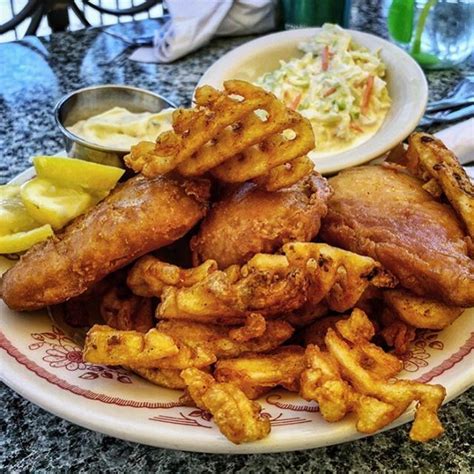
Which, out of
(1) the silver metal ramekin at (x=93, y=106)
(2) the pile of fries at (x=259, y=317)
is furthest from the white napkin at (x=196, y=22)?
(2) the pile of fries at (x=259, y=317)

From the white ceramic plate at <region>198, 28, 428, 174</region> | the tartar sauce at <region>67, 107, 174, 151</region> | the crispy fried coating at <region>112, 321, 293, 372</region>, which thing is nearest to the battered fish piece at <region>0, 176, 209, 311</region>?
the crispy fried coating at <region>112, 321, 293, 372</region>

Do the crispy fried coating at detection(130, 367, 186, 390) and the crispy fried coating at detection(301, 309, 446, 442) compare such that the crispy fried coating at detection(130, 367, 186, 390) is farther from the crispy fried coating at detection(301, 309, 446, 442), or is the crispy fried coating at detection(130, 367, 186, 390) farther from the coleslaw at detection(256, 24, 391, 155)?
Result: the coleslaw at detection(256, 24, 391, 155)

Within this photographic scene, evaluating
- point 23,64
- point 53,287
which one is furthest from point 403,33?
point 53,287

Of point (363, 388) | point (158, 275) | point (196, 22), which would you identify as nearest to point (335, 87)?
point (196, 22)

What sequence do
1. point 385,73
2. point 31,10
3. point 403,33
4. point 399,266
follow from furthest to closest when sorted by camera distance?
point 31,10
point 403,33
point 385,73
point 399,266

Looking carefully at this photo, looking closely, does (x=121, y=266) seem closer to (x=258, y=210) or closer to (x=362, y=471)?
(x=258, y=210)

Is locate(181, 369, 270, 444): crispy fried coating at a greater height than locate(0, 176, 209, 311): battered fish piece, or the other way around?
locate(0, 176, 209, 311): battered fish piece
